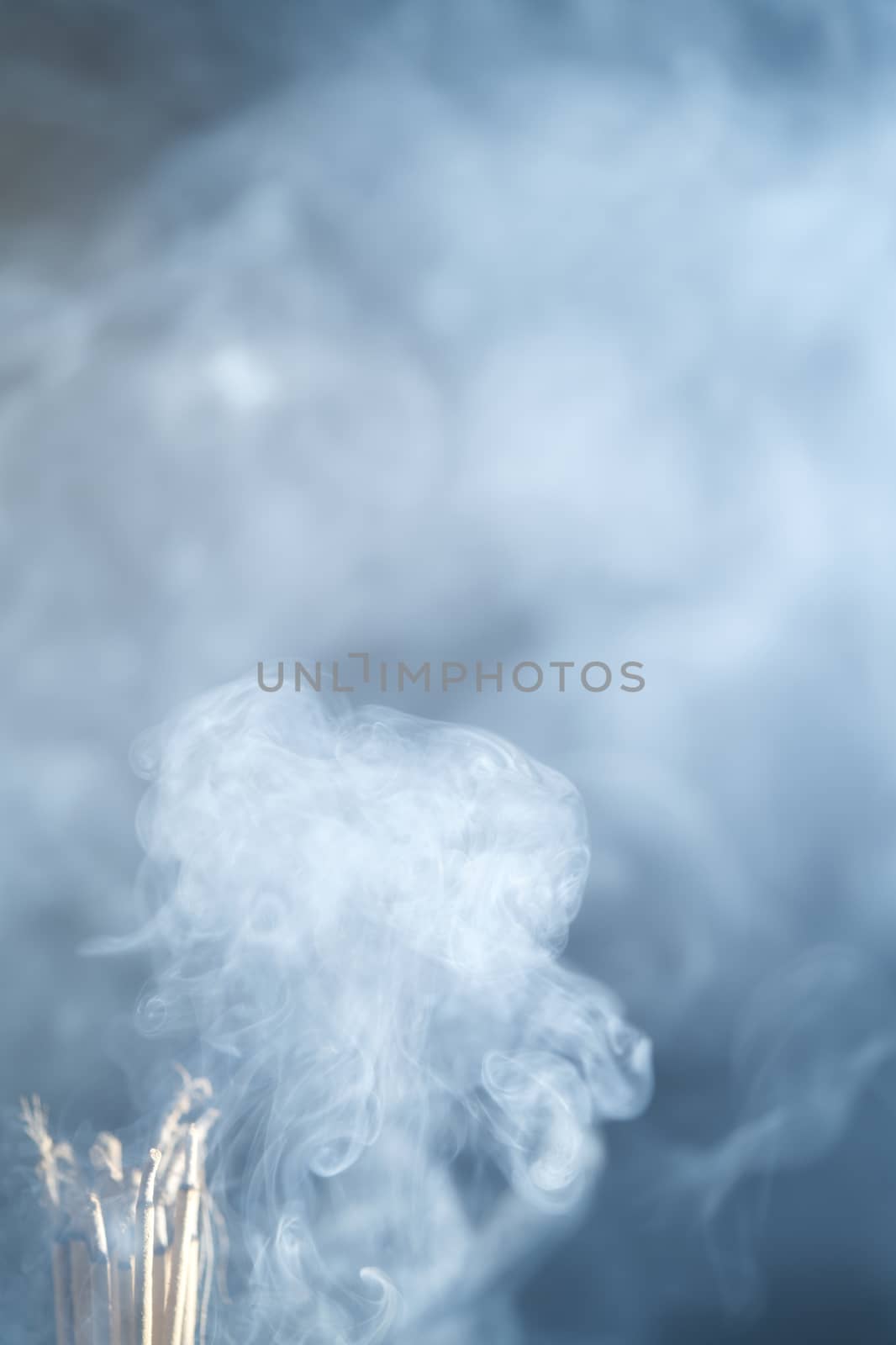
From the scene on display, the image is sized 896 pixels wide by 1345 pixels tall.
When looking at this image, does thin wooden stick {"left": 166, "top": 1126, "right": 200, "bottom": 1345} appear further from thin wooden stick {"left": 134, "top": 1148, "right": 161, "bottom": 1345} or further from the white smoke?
the white smoke

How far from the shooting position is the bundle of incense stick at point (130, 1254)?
4.77ft

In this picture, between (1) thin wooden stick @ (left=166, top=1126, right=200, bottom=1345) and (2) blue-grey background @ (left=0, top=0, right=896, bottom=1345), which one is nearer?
(1) thin wooden stick @ (left=166, top=1126, right=200, bottom=1345)

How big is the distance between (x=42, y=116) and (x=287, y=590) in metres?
0.82

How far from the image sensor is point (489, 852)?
1718 millimetres

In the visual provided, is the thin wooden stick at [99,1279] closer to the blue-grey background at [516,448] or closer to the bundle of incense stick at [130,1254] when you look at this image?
the bundle of incense stick at [130,1254]

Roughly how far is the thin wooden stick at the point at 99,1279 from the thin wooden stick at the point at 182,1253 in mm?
76

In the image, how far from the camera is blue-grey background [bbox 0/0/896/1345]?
1.72 metres

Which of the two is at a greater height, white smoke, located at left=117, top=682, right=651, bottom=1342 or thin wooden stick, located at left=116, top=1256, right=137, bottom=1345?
white smoke, located at left=117, top=682, right=651, bottom=1342

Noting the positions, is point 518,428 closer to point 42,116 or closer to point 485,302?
point 485,302

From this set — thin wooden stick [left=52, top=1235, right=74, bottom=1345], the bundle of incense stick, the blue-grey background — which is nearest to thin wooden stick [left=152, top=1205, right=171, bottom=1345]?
the bundle of incense stick

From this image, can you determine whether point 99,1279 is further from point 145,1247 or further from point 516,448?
point 516,448

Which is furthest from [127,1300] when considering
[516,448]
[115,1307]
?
[516,448]

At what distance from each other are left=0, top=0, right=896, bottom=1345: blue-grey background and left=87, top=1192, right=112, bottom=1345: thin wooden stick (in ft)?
0.81

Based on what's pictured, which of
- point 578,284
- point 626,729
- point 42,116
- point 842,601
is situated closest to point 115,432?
point 42,116
